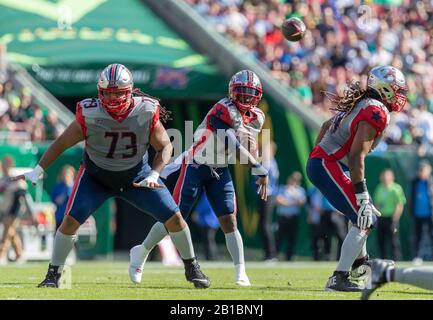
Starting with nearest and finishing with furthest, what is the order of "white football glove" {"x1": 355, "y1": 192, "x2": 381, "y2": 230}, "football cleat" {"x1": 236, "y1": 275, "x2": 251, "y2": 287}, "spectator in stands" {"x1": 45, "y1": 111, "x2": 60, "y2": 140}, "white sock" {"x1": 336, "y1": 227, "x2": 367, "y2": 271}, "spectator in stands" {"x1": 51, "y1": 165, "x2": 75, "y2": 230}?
"white football glove" {"x1": 355, "y1": 192, "x2": 381, "y2": 230} < "white sock" {"x1": 336, "y1": 227, "x2": 367, "y2": 271} < "football cleat" {"x1": 236, "y1": 275, "x2": 251, "y2": 287} < "spectator in stands" {"x1": 51, "y1": 165, "x2": 75, "y2": 230} < "spectator in stands" {"x1": 45, "y1": 111, "x2": 60, "y2": 140}

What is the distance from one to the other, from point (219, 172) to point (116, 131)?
4.52ft

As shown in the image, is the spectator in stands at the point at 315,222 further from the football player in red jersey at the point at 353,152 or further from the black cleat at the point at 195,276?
the black cleat at the point at 195,276

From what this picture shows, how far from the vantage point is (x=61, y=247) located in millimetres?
8586

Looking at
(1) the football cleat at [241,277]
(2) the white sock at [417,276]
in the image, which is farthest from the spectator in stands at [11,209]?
(2) the white sock at [417,276]

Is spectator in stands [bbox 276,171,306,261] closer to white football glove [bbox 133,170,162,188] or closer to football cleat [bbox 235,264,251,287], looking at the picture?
football cleat [bbox 235,264,251,287]

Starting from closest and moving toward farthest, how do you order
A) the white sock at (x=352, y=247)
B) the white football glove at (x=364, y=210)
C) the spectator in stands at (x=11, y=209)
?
Result: the white football glove at (x=364, y=210)
the white sock at (x=352, y=247)
the spectator in stands at (x=11, y=209)

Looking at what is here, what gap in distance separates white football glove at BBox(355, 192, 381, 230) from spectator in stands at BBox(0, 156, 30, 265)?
7.34m

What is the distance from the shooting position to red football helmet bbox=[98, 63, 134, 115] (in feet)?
27.3

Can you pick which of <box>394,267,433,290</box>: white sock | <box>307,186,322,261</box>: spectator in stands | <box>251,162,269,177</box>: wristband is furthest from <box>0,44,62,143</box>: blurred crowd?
<box>394,267,433,290</box>: white sock

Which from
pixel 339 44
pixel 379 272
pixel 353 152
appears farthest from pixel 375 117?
pixel 339 44

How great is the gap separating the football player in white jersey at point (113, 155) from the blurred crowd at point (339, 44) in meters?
9.34

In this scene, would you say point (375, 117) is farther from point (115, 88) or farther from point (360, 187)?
point (115, 88)

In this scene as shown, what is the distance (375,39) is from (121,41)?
4.92 m

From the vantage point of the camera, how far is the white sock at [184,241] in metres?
8.80
